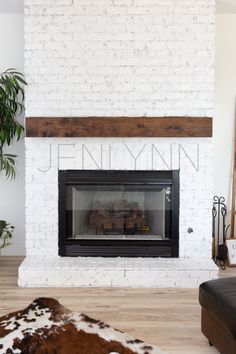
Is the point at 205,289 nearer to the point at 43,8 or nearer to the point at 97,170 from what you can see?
the point at 97,170

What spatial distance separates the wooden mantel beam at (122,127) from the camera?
4.27 metres

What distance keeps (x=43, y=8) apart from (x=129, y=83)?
40.0 inches

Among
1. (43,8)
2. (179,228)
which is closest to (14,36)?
(43,8)

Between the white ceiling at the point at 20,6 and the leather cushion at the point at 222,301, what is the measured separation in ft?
9.18

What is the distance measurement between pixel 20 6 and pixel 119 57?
3.81ft

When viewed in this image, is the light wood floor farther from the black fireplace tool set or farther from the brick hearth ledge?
the black fireplace tool set

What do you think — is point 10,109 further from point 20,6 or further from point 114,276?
point 114,276

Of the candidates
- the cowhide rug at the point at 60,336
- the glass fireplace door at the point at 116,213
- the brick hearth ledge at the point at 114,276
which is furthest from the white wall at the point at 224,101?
the cowhide rug at the point at 60,336

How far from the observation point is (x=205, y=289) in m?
2.85

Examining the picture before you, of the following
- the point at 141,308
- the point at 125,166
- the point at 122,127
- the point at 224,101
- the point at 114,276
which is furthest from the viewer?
the point at 224,101

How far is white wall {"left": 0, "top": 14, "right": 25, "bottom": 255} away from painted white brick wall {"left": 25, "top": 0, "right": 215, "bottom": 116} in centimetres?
64

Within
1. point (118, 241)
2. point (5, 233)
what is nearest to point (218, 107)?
point (118, 241)

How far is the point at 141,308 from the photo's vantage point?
3.59 m

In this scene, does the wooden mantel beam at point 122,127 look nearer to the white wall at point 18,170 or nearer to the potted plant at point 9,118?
the potted plant at point 9,118
